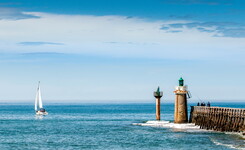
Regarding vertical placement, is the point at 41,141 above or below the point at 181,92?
below

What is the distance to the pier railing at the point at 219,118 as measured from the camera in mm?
65938

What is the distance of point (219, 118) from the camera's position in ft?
237

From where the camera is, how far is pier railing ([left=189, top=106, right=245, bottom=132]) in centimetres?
6594

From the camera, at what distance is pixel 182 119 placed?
260 ft

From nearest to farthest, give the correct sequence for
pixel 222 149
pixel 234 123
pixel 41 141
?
1. pixel 222 149
2. pixel 41 141
3. pixel 234 123

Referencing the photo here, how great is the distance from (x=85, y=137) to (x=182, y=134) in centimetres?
1184

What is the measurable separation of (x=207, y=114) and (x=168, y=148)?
23.8 meters

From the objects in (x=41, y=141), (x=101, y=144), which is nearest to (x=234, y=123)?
(x=101, y=144)

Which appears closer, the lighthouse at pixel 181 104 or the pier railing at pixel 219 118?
the pier railing at pixel 219 118

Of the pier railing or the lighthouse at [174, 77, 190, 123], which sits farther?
the lighthouse at [174, 77, 190, 123]

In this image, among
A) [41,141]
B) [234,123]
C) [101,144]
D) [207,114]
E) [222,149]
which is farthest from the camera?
[207,114]

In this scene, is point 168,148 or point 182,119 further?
point 182,119

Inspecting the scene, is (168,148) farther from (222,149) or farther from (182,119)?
(182,119)

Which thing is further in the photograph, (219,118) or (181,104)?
(181,104)
